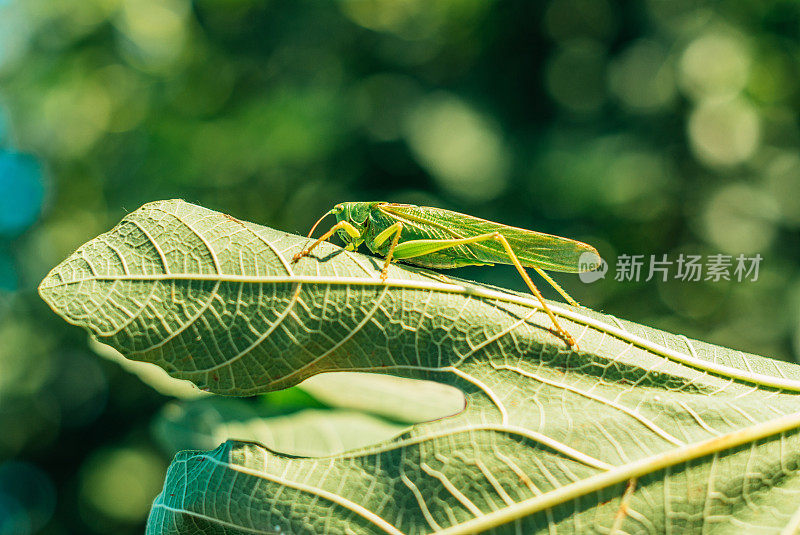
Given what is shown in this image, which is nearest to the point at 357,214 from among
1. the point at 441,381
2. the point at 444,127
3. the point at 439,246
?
the point at 439,246

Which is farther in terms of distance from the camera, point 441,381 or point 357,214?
point 357,214

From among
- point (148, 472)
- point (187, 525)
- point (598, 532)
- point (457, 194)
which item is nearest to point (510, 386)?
point (598, 532)

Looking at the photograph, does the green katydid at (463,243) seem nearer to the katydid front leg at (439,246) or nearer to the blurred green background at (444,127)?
the katydid front leg at (439,246)

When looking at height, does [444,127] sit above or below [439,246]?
above

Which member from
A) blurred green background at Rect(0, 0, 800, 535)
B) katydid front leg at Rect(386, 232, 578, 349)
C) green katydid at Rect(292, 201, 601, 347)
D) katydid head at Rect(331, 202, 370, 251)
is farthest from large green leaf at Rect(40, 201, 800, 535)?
blurred green background at Rect(0, 0, 800, 535)

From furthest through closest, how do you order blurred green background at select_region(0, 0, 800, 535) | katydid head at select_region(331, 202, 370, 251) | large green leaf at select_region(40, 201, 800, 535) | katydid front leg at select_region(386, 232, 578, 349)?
blurred green background at select_region(0, 0, 800, 535) < katydid head at select_region(331, 202, 370, 251) < katydid front leg at select_region(386, 232, 578, 349) < large green leaf at select_region(40, 201, 800, 535)

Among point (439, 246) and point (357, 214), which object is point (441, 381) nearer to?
point (439, 246)

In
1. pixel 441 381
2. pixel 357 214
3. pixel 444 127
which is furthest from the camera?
pixel 444 127

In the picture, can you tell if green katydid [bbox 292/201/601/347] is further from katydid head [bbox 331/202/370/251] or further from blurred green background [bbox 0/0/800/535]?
blurred green background [bbox 0/0/800/535]
